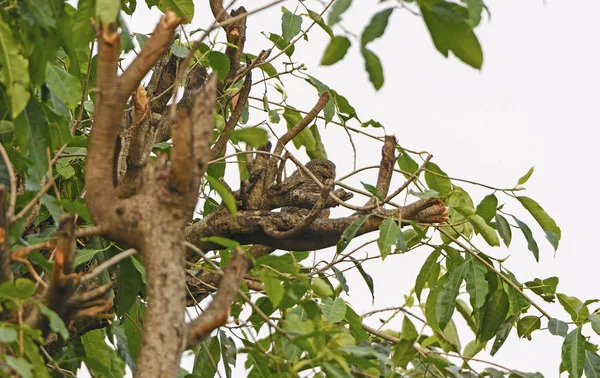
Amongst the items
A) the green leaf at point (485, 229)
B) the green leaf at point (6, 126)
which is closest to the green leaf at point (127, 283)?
the green leaf at point (6, 126)

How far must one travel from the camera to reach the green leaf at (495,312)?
2559 millimetres

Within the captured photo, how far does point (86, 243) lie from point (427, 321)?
1.07m

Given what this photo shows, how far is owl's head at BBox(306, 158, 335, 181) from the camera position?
4.20 m

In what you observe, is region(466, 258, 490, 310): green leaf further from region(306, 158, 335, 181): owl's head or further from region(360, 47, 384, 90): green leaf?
region(306, 158, 335, 181): owl's head

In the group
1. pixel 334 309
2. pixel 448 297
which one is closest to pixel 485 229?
pixel 448 297

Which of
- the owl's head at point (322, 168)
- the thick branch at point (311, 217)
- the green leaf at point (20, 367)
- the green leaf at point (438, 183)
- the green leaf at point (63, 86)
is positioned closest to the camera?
the green leaf at point (20, 367)

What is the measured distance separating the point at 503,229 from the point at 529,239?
0.34 feet

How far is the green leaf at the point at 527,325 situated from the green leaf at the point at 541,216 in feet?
0.93

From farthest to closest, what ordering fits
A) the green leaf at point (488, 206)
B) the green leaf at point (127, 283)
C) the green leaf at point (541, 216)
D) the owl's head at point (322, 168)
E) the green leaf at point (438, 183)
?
the owl's head at point (322, 168) → the green leaf at point (438, 183) → the green leaf at point (541, 216) → the green leaf at point (488, 206) → the green leaf at point (127, 283)

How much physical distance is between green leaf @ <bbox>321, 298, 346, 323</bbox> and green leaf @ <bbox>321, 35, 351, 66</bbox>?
0.98 m

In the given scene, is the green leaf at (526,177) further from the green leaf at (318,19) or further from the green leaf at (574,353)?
the green leaf at (318,19)

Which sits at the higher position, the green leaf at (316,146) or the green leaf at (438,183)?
the green leaf at (316,146)

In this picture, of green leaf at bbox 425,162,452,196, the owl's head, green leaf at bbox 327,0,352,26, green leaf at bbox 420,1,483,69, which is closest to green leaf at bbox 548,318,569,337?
green leaf at bbox 425,162,452,196

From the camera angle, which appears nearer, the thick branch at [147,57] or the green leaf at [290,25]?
the thick branch at [147,57]
